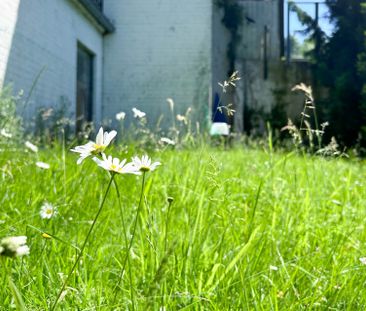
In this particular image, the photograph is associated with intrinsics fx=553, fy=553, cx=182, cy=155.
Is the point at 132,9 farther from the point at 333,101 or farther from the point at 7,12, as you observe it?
the point at 7,12

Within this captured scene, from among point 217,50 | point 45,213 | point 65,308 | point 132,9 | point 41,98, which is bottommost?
point 65,308

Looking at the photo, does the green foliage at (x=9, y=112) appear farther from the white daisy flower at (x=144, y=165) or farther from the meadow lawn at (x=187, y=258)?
the white daisy flower at (x=144, y=165)

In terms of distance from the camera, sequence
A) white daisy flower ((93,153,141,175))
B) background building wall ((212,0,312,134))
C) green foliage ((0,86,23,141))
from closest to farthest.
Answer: white daisy flower ((93,153,141,175))
green foliage ((0,86,23,141))
background building wall ((212,0,312,134))

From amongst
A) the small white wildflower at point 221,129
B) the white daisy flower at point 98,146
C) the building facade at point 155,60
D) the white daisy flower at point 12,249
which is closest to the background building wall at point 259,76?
the building facade at point 155,60

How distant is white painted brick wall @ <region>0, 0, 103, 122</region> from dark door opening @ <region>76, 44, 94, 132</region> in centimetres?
27

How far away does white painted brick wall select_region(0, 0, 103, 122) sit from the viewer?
20.4ft

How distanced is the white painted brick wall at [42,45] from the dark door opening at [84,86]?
268mm

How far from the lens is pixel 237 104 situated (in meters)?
12.6

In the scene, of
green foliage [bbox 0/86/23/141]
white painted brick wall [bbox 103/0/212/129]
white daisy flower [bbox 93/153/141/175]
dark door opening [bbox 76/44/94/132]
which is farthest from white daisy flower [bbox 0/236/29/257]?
white painted brick wall [bbox 103/0/212/129]

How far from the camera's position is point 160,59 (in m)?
11.1

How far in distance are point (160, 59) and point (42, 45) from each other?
3963mm

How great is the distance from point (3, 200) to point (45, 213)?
1.68 feet

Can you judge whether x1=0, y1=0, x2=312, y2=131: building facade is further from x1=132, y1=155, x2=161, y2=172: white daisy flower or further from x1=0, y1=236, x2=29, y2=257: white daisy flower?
x1=0, y1=236, x2=29, y2=257: white daisy flower

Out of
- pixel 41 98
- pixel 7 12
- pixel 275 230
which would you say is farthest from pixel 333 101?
pixel 275 230
